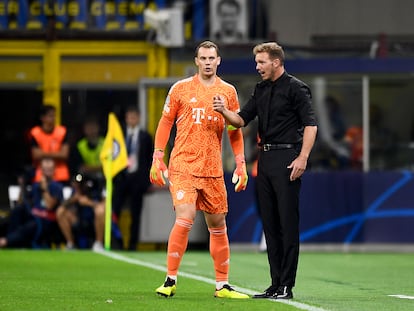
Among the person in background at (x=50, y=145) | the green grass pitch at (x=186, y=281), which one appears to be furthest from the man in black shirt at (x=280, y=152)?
the person in background at (x=50, y=145)

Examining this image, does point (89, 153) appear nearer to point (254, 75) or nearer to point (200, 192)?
point (254, 75)

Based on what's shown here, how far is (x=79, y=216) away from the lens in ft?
73.9

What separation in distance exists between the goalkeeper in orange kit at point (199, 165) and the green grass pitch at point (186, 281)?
1.14ft

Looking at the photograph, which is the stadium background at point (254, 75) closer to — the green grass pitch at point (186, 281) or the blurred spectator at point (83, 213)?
the blurred spectator at point (83, 213)

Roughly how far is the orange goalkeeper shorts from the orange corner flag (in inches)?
421

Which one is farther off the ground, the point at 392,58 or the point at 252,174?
the point at 392,58

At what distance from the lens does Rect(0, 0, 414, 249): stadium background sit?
2338cm

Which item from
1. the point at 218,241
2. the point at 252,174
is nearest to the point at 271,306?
the point at 218,241

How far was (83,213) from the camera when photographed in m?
22.6

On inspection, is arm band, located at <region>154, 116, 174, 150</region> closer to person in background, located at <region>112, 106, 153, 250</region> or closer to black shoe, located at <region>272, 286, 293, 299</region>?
black shoe, located at <region>272, 286, 293, 299</region>

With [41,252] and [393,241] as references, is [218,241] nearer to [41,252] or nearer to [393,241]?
[41,252]

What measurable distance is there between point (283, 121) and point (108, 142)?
36.5 ft

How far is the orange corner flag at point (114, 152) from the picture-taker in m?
22.5

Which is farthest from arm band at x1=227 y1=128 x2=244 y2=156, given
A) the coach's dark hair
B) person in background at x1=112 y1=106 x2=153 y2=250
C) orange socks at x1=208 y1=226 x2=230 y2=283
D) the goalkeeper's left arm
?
the coach's dark hair
